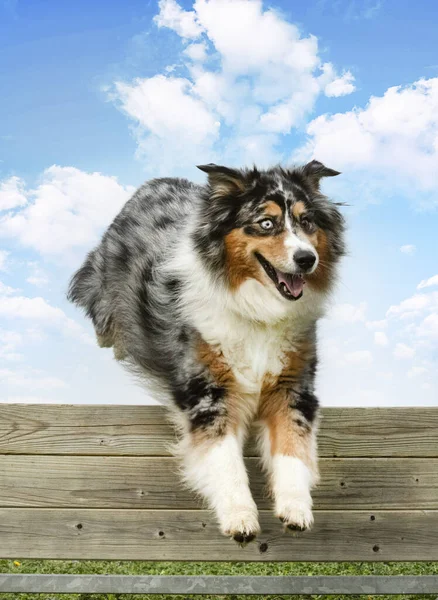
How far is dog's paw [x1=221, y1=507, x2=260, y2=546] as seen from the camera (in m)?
2.93

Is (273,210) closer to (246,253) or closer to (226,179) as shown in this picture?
(246,253)

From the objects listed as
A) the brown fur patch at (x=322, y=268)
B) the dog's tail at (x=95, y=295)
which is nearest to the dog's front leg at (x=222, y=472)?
the brown fur patch at (x=322, y=268)

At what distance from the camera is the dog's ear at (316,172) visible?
3713 millimetres

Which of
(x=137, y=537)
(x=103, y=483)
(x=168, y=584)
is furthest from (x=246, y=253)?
(x=168, y=584)

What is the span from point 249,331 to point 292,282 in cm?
35

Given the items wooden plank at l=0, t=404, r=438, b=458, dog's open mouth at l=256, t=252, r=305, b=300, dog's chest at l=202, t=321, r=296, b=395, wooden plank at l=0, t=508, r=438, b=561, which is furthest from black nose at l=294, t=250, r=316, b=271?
wooden plank at l=0, t=508, r=438, b=561

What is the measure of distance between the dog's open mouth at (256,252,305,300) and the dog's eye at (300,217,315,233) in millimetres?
232

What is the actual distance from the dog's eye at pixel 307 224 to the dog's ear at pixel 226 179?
1.17 ft

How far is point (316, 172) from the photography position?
3.72 metres

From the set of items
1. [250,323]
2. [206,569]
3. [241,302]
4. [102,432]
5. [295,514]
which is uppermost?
[241,302]

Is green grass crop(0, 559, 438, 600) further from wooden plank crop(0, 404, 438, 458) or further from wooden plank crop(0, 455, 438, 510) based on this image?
wooden plank crop(0, 404, 438, 458)

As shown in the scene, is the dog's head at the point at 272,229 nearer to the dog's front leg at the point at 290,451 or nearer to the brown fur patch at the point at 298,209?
the brown fur patch at the point at 298,209

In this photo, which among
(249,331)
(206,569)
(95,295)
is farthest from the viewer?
(95,295)

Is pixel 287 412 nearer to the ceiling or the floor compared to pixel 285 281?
nearer to the floor
